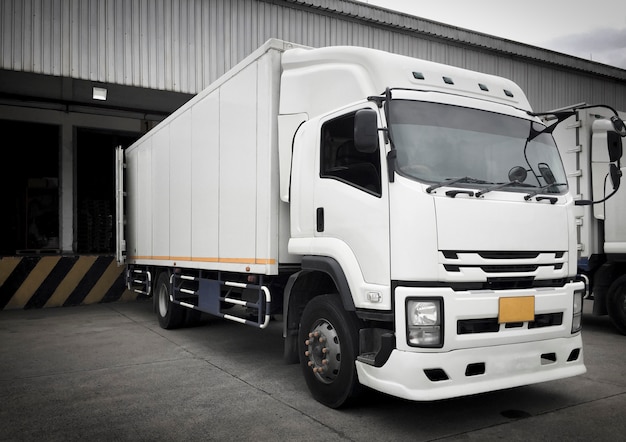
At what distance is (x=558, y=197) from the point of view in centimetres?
439

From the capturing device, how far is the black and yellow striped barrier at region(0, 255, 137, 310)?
35.4 feet

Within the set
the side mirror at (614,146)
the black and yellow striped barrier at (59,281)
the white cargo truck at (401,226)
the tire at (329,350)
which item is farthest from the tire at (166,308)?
the side mirror at (614,146)

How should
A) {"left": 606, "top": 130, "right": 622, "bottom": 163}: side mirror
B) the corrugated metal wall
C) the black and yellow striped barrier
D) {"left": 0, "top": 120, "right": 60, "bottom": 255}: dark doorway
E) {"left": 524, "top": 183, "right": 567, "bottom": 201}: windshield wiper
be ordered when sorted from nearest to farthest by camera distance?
{"left": 524, "top": 183, "right": 567, "bottom": 201}: windshield wiper
{"left": 606, "top": 130, "right": 622, "bottom": 163}: side mirror
the corrugated metal wall
the black and yellow striped barrier
{"left": 0, "top": 120, "right": 60, "bottom": 255}: dark doorway

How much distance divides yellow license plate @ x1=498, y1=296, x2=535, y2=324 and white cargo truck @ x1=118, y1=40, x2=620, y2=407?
11 mm

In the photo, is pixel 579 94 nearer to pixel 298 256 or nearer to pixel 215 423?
pixel 298 256

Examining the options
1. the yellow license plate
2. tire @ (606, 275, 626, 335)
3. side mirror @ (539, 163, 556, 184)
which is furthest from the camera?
tire @ (606, 275, 626, 335)

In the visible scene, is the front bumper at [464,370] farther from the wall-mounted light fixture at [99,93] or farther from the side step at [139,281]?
the wall-mounted light fixture at [99,93]

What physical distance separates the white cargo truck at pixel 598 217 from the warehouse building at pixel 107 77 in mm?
6153

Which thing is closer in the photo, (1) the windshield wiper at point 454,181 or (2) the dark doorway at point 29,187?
(1) the windshield wiper at point 454,181

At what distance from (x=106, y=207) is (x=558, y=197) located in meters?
13.3

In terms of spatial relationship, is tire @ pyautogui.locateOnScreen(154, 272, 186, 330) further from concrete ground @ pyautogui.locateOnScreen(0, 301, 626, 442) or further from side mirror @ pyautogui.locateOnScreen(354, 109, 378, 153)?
side mirror @ pyautogui.locateOnScreen(354, 109, 378, 153)

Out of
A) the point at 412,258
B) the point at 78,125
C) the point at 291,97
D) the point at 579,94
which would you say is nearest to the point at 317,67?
the point at 291,97

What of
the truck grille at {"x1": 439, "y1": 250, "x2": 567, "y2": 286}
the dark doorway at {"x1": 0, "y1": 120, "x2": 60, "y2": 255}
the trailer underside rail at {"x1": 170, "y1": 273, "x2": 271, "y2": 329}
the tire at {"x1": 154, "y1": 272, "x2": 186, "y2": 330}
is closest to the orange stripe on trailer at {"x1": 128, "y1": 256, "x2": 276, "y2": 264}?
the trailer underside rail at {"x1": 170, "y1": 273, "x2": 271, "y2": 329}

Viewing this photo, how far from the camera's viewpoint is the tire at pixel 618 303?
759 centimetres
